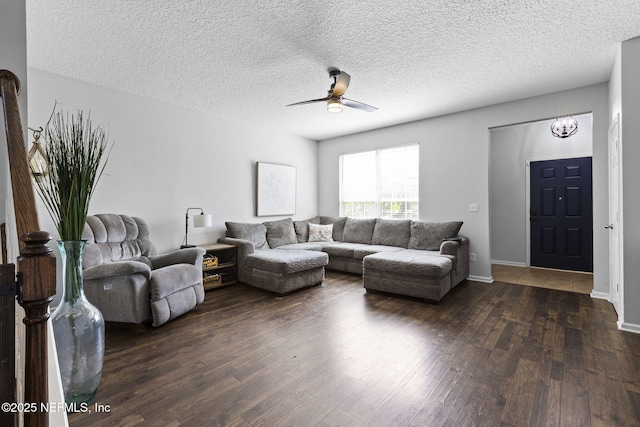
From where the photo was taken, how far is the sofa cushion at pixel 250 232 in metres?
4.59

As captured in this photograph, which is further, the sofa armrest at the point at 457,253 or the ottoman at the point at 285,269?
the sofa armrest at the point at 457,253

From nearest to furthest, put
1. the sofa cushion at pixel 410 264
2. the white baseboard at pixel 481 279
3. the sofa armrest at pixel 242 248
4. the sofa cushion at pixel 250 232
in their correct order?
the sofa cushion at pixel 410 264, the sofa armrest at pixel 242 248, the white baseboard at pixel 481 279, the sofa cushion at pixel 250 232

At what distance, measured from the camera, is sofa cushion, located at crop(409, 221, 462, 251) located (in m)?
4.47

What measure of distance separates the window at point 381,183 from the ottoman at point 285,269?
1984mm

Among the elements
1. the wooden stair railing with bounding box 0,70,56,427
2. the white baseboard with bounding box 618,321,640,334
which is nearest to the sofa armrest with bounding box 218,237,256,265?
the wooden stair railing with bounding box 0,70,56,427

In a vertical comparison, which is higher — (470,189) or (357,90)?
(357,90)

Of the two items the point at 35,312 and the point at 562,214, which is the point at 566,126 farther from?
the point at 35,312

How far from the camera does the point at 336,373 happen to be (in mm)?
2051

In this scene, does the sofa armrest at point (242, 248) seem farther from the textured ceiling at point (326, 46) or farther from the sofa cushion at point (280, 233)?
the textured ceiling at point (326, 46)

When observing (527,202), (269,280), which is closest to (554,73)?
(527,202)

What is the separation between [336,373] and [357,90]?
316cm

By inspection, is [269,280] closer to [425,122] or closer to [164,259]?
[164,259]

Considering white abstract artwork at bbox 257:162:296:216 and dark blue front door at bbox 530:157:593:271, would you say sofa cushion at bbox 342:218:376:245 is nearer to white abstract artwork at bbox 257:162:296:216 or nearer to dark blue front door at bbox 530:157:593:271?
white abstract artwork at bbox 257:162:296:216

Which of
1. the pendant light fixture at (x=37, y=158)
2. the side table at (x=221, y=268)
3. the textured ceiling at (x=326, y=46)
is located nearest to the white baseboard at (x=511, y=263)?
the textured ceiling at (x=326, y=46)
